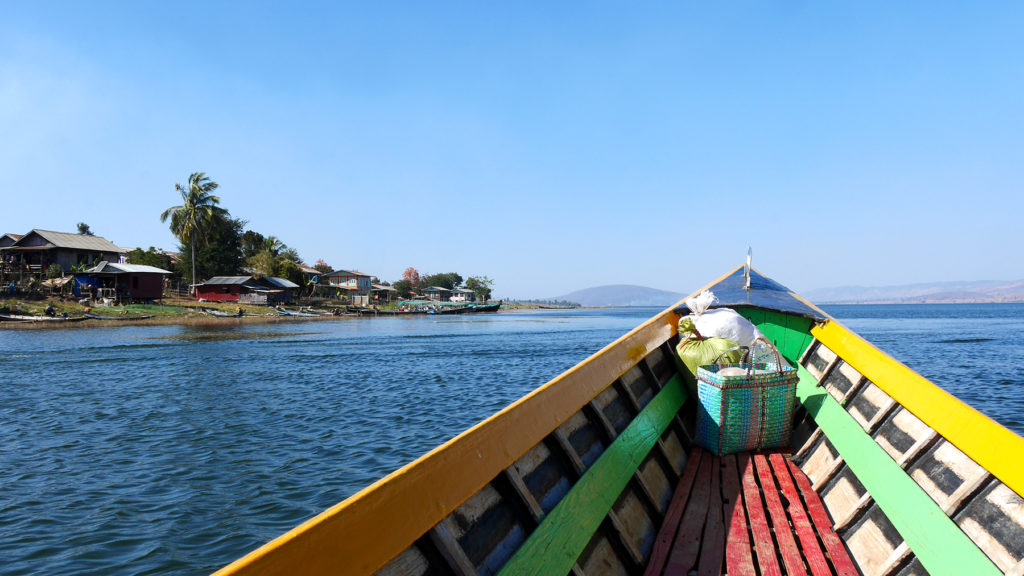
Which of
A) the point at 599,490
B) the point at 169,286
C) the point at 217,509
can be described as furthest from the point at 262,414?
the point at 169,286

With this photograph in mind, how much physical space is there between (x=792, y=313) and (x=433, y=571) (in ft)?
20.7

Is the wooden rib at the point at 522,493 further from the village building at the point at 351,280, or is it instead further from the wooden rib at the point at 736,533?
the village building at the point at 351,280

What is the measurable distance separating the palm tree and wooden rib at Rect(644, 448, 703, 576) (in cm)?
7075

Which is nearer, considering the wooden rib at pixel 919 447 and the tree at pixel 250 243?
the wooden rib at pixel 919 447

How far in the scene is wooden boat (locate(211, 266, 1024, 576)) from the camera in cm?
176

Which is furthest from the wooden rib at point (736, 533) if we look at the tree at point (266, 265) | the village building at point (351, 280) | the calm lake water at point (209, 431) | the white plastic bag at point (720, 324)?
the village building at point (351, 280)

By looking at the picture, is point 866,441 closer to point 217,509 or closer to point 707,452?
point 707,452

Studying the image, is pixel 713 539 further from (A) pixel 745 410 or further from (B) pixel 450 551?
(B) pixel 450 551

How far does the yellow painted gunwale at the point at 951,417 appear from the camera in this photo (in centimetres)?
239

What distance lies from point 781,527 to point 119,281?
61.3 meters

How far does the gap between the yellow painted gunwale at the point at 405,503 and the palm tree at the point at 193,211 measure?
235ft

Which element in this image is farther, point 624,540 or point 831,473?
point 831,473

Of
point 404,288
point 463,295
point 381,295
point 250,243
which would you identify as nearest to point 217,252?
point 250,243

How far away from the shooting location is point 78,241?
57500 mm
